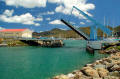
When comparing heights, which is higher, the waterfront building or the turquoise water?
the waterfront building

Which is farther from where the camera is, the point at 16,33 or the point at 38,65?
the point at 16,33

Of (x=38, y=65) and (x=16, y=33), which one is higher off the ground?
(x=16, y=33)

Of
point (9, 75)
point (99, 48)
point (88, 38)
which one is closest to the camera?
point (9, 75)

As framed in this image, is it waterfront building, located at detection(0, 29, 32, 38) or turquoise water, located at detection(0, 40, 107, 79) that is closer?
turquoise water, located at detection(0, 40, 107, 79)

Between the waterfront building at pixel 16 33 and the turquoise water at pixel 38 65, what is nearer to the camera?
the turquoise water at pixel 38 65

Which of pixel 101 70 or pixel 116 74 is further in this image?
pixel 101 70

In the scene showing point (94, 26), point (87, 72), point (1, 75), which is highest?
point (94, 26)

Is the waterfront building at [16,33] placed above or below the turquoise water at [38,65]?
above

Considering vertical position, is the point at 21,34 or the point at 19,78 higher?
the point at 21,34

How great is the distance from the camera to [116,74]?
991 cm

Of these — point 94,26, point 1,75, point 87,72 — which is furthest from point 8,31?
point 87,72

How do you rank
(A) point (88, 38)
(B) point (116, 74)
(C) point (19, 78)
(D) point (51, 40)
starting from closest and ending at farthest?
(B) point (116, 74) → (C) point (19, 78) → (A) point (88, 38) → (D) point (51, 40)

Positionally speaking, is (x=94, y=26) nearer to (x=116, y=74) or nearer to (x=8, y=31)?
(x=116, y=74)

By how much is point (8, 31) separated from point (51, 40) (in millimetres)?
37025
